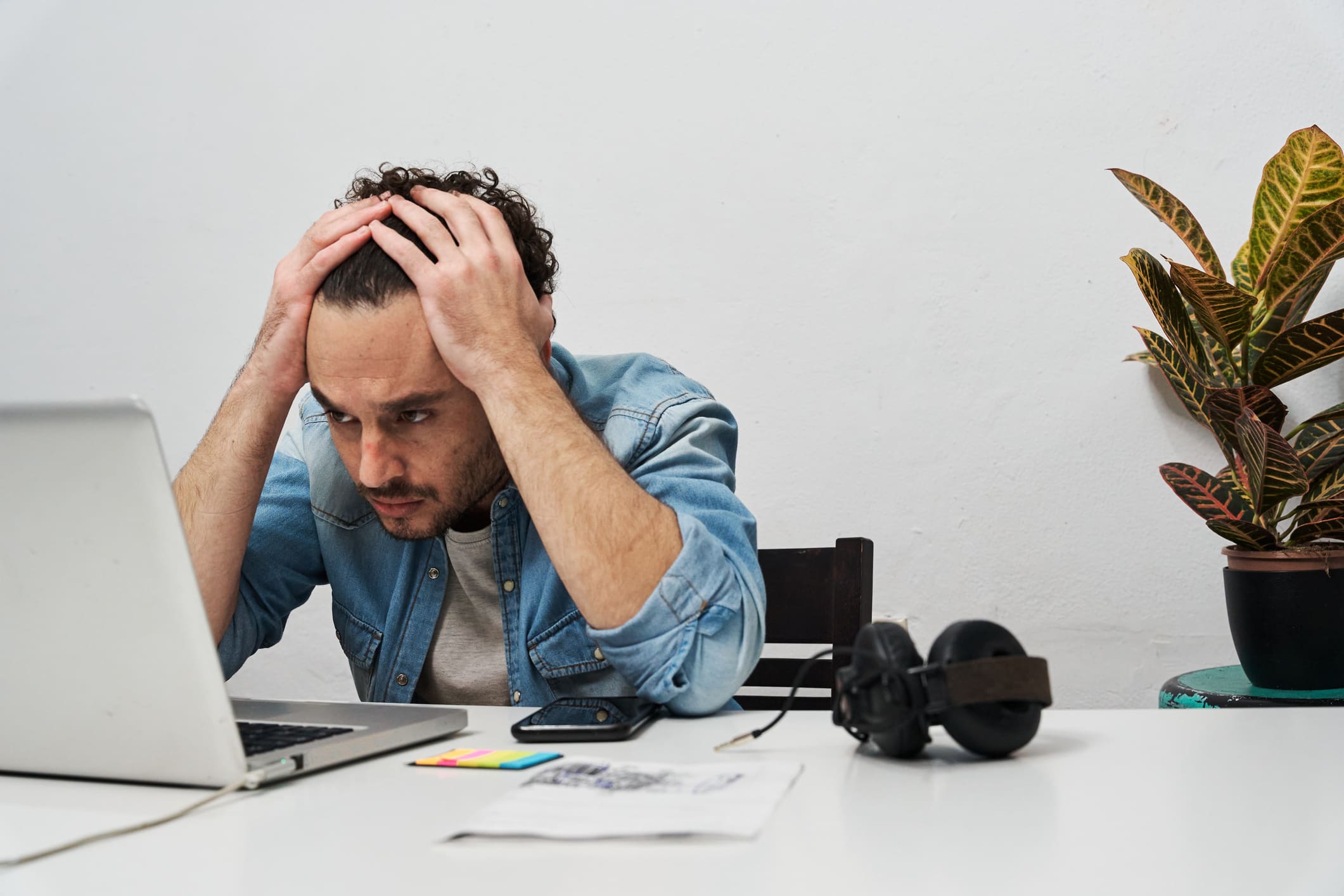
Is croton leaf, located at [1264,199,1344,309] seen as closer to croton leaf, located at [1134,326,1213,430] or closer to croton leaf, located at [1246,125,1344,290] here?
croton leaf, located at [1246,125,1344,290]

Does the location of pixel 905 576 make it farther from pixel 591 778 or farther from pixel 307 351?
pixel 591 778

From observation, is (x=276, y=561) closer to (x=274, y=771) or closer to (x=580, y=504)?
(x=580, y=504)

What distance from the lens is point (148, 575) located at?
2.01ft

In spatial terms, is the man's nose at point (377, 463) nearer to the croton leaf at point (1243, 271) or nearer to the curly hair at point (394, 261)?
the curly hair at point (394, 261)

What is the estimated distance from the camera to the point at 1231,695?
138 cm

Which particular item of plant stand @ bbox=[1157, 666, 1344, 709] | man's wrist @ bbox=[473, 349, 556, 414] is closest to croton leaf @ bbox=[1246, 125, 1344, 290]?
plant stand @ bbox=[1157, 666, 1344, 709]

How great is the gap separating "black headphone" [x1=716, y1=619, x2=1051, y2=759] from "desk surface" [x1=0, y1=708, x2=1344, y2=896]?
2 cm

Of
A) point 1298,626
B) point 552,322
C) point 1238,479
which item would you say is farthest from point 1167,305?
point 552,322

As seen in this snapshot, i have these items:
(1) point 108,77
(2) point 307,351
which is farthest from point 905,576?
(1) point 108,77

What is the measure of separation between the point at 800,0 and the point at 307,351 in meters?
1.20

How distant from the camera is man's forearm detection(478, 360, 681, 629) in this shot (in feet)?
3.15

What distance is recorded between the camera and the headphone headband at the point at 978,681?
0.67 meters

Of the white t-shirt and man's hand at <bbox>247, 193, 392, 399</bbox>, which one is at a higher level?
man's hand at <bbox>247, 193, 392, 399</bbox>

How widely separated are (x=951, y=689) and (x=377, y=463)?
640mm
